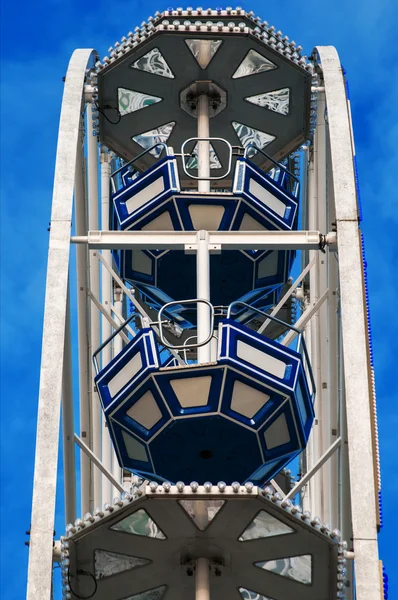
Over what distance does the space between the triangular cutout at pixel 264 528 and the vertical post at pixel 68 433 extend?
5674 mm

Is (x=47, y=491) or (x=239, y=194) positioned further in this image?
(x=239, y=194)

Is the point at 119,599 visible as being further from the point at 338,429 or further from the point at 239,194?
the point at 239,194

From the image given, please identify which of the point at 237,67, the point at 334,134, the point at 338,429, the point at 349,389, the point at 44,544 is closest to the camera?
the point at 44,544

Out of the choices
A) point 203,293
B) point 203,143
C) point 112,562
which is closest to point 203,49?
point 203,143

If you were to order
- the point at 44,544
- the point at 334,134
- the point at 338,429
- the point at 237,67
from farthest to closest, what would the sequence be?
1. the point at 237,67
2. the point at 334,134
3. the point at 338,429
4. the point at 44,544

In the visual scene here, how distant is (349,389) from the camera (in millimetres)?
35438

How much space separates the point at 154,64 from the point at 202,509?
15356mm

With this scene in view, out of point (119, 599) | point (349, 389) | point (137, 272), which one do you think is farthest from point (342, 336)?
point (137, 272)

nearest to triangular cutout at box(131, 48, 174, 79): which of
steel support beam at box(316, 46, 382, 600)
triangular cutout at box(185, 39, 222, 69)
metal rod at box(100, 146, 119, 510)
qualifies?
triangular cutout at box(185, 39, 222, 69)

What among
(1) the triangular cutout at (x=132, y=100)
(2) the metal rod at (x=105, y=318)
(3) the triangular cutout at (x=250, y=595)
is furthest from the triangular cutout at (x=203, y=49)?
(3) the triangular cutout at (x=250, y=595)

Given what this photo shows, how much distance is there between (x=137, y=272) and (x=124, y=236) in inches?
221

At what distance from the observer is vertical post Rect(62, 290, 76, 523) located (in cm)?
3781

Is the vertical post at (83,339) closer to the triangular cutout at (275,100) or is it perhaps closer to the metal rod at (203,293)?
the metal rod at (203,293)

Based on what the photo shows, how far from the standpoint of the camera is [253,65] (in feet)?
151
